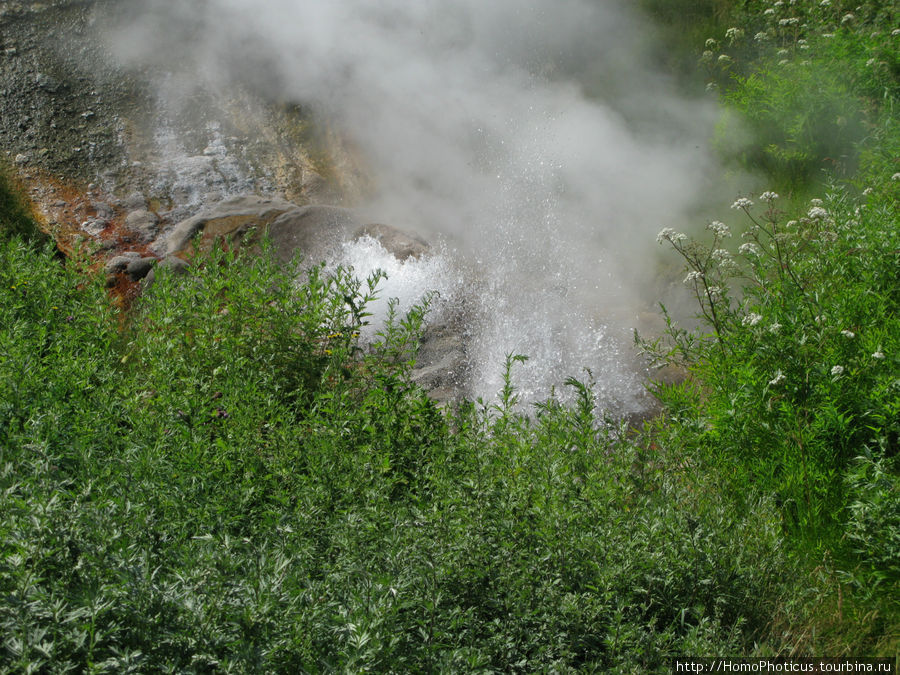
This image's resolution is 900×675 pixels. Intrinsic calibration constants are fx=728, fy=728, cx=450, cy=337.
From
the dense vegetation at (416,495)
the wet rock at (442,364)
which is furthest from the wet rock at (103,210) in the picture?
the wet rock at (442,364)

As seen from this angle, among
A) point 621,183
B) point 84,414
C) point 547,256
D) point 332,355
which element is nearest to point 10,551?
point 84,414

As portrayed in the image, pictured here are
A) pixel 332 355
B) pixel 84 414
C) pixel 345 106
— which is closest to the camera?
pixel 84 414

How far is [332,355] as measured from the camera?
3344mm

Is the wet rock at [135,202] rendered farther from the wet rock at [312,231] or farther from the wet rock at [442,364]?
the wet rock at [442,364]

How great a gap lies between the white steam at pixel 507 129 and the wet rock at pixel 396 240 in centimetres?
24

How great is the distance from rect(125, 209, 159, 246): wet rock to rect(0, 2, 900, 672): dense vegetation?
1861 mm

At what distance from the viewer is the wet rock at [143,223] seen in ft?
18.6

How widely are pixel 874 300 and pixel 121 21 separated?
7638 millimetres

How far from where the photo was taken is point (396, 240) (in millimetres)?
5234

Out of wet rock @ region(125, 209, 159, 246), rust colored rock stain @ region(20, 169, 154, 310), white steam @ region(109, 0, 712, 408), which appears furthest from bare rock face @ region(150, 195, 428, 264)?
white steam @ region(109, 0, 712, 408)

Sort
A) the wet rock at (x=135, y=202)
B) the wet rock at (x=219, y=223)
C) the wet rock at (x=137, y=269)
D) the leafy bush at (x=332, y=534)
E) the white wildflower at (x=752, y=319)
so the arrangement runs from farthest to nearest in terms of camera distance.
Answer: the wet rock at (x=135, y=202) → the wet rock at (x=219, y=223) → the wet rock at (x=137, y=269) → the white wildflower at (x=752, y=319) → the leafy bush at (x=332, y=534)

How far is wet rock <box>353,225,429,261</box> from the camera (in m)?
5.16

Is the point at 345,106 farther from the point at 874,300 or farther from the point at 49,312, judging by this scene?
the point at 874,300

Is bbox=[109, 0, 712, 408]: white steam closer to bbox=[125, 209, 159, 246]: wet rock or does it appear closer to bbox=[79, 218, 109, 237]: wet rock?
bbox=[125, 209, 159, 246]: wet rock
